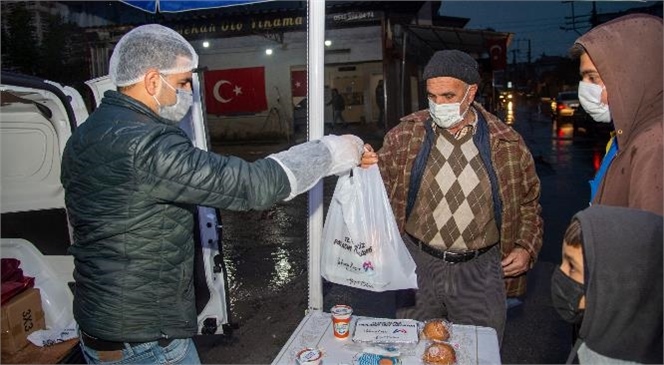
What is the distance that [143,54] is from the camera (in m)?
1.97

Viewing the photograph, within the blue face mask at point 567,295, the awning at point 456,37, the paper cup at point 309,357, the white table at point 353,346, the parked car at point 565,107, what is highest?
the awning at point 456,37

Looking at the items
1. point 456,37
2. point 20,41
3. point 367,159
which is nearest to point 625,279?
point 367,159

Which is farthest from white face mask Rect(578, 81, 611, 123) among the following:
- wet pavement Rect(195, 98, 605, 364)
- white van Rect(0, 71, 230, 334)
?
wet pavement Rect(195, 98, 605, 364)

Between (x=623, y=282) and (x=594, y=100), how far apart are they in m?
1.08

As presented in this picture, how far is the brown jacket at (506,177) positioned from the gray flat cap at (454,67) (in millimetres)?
266

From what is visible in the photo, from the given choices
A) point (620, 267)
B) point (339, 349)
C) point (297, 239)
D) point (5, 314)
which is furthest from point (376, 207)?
point (297, 239)

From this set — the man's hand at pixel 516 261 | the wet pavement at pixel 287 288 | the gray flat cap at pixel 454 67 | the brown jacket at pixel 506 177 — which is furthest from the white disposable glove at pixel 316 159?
the wet pavement at pixel 287 288

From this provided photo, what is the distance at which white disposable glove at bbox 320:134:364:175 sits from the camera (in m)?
2.20

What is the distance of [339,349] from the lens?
84.1 inches

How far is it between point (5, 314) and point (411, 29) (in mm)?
15597

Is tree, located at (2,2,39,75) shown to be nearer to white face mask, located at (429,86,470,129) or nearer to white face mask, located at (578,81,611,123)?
white face mask, located at (429,86,470,129)

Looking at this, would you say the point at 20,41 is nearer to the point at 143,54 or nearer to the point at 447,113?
the point at 143,54

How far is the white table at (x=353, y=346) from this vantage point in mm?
2023

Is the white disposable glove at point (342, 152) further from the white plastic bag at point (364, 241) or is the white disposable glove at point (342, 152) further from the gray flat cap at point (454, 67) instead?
the gray flat cap at point (454, 67)
